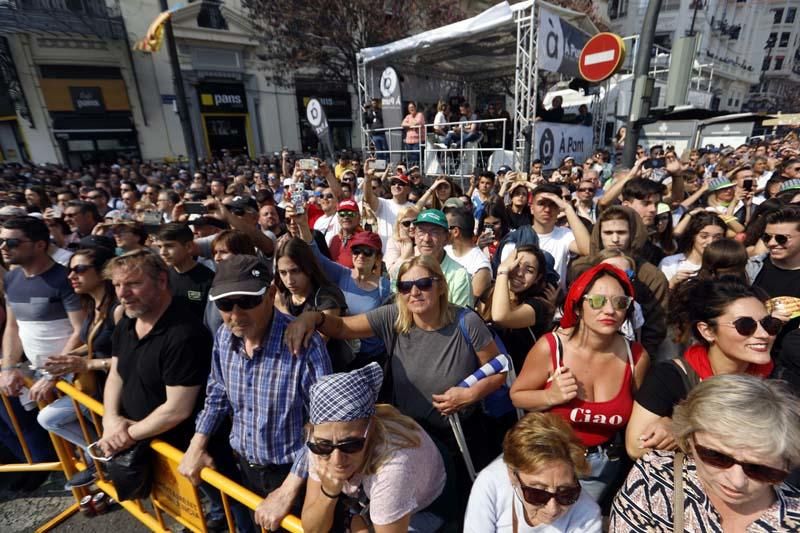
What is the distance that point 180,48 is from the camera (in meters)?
22.2

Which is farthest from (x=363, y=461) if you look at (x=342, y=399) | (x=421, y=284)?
(x=421, y=284)

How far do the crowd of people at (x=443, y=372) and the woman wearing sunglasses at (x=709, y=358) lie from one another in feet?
0.03

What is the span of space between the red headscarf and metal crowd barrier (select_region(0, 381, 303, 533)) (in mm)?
1763

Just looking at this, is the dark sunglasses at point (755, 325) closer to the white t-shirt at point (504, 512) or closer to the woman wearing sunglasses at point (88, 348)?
the white t-shirt at point (504, 512)

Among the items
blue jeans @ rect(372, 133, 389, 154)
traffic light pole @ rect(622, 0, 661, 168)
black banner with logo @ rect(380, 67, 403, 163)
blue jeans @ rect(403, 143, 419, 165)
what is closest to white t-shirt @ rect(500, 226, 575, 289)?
traffic light pole @ rect(622, 0, 661, 168)

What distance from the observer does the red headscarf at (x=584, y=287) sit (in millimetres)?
1996

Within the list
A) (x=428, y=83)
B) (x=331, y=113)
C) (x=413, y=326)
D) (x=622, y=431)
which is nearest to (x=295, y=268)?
(x=413, y=326)

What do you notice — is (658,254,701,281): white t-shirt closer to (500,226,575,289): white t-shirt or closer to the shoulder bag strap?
(500,226,575,289): white t-shirt

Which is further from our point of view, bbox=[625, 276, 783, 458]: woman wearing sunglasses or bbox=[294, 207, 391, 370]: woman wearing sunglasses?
bbox=[294, 207, 391, 370]: woman wearing sunglasses

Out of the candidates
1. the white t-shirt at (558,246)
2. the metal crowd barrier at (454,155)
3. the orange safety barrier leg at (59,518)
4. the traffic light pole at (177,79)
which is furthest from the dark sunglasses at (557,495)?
the traffic light pole at (177,79)

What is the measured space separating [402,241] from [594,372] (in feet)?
7.65

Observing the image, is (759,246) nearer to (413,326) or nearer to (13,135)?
(413,326)

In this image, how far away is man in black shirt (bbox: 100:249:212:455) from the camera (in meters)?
2.24

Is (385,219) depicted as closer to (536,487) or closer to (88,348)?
(88,348)
